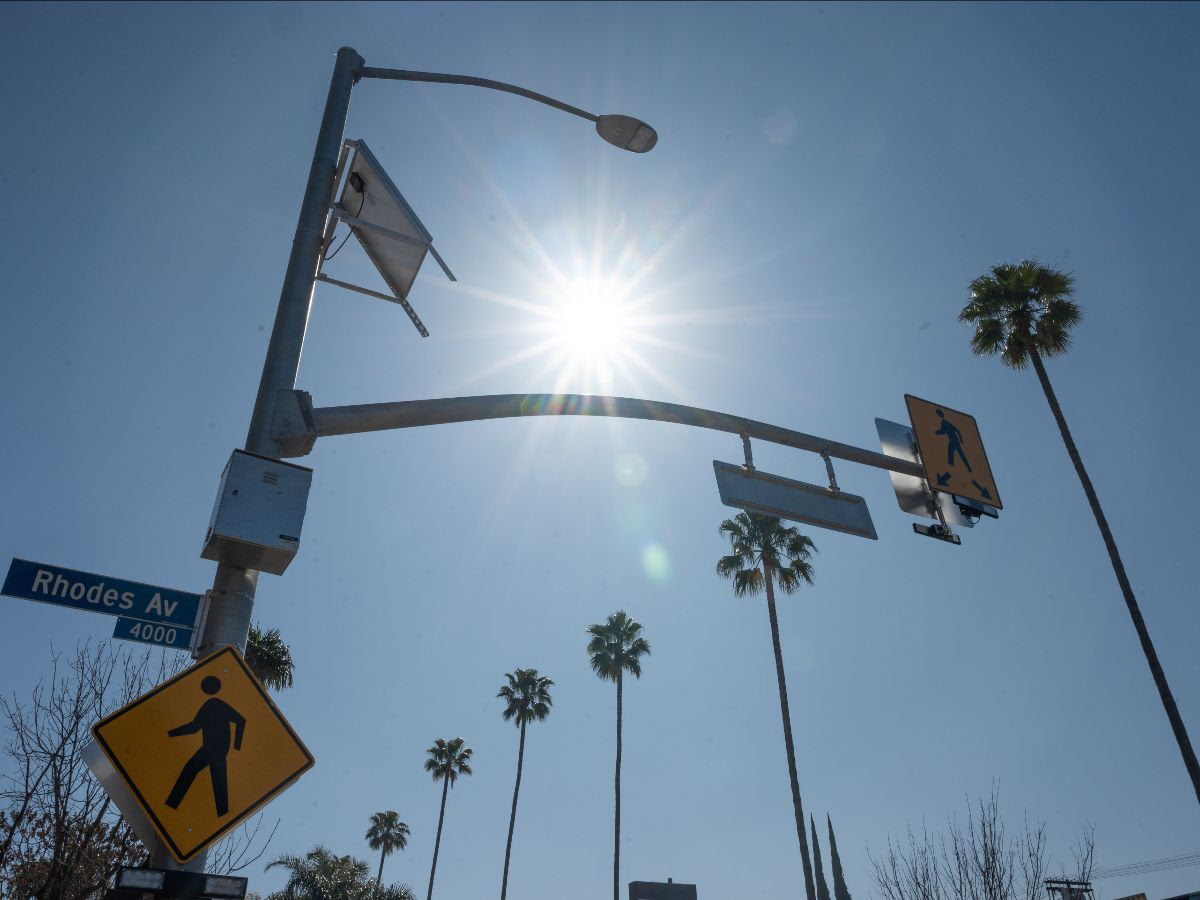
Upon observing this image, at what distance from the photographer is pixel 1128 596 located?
73.7 feet

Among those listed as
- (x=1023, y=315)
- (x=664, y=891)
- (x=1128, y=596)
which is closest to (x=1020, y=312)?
(x=1023, y=315)

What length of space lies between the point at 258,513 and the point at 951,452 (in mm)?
7071

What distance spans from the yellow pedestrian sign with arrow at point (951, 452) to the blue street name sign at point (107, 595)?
6.88 m

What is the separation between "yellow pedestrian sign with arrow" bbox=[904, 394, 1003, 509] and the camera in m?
8.57

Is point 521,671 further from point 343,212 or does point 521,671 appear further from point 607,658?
point 343,212

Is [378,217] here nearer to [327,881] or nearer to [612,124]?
[612,124]

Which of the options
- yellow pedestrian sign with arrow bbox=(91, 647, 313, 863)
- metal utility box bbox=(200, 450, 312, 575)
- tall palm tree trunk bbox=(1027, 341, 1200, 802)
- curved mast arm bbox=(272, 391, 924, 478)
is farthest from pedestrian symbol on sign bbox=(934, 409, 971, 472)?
tall palm tree trunk bbox=(1027, 341, 1200, 802)

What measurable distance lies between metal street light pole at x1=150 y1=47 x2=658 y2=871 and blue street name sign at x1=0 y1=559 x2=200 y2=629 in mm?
1549

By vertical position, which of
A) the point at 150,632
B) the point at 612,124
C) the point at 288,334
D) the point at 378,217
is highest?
the point at 612,124

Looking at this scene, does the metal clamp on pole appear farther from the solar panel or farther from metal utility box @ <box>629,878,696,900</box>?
metal utility box @ <box>629,878,696,900</box>

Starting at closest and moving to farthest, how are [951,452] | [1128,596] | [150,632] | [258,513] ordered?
[258,513]
[150,632]
[951,452]
[1128,596]

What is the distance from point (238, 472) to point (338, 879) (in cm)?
4596

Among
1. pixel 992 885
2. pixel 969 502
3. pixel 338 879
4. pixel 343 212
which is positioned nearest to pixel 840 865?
pixel 338 879

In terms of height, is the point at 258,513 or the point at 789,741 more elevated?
the point at 789,741
